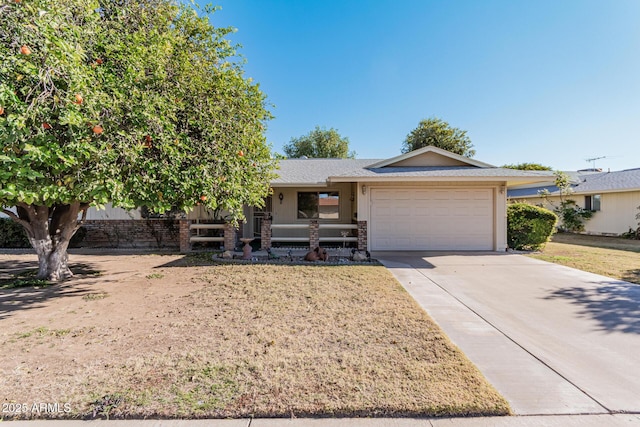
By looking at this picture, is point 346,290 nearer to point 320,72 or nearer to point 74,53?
point 74,53

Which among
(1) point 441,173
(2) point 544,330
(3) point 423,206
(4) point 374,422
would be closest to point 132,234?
(3) point 423,206

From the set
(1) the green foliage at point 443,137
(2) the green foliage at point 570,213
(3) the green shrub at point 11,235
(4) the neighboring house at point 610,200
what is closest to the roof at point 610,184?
(4) the neighboring house at point 610,200

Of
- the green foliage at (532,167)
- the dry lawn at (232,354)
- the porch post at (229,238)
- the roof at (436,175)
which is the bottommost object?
the dry lawn at (232,354)

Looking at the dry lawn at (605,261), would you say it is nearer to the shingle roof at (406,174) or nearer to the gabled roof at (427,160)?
the shingle roof at (406,174)

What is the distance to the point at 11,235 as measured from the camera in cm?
1168

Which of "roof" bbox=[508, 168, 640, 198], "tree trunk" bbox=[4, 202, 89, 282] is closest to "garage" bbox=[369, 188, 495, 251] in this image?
"tree trunk" bbox=[4, 202, 89, 282]

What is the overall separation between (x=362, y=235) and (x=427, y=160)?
405 centimetres

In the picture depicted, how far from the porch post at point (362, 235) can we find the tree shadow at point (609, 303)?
535 centimetres

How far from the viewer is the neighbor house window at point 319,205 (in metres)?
12.8

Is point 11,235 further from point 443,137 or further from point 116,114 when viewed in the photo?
point 443,137

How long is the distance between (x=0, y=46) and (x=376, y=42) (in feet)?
40.7

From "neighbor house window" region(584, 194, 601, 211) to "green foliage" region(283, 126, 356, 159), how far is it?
21.1m

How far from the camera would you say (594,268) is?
773 cm

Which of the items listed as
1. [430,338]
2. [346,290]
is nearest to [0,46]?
[346,290]
